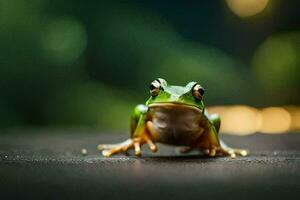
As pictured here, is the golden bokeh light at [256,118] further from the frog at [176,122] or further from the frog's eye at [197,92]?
the frog's eye at [197,92]

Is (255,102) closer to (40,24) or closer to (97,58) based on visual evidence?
(97,58)

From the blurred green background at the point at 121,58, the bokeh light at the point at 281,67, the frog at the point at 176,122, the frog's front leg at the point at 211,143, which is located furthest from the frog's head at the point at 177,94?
the bokeh light at the point at 281,67

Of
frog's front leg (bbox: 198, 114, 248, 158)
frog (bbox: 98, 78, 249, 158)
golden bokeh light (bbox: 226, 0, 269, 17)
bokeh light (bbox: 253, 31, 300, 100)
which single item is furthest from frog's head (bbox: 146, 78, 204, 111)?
bokeh light (bbox: 253, 31, 300, 100)

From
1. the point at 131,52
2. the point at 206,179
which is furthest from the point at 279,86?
the point at 206,179

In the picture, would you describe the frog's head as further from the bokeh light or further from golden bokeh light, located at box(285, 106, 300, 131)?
the bokeh light

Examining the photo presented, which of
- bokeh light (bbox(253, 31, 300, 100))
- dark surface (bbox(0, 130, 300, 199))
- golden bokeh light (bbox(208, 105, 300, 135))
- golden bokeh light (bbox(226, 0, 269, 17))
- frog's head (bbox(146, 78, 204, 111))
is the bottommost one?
dark surface (bbox(0, 130, 300, 199))

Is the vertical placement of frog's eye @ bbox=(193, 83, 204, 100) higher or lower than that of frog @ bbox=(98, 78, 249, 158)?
higher

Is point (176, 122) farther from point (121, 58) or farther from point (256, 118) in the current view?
point (121, 58)

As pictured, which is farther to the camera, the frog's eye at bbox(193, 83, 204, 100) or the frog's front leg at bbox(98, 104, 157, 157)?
the frog's front leg at bbox(98, 104, 157, 157)
